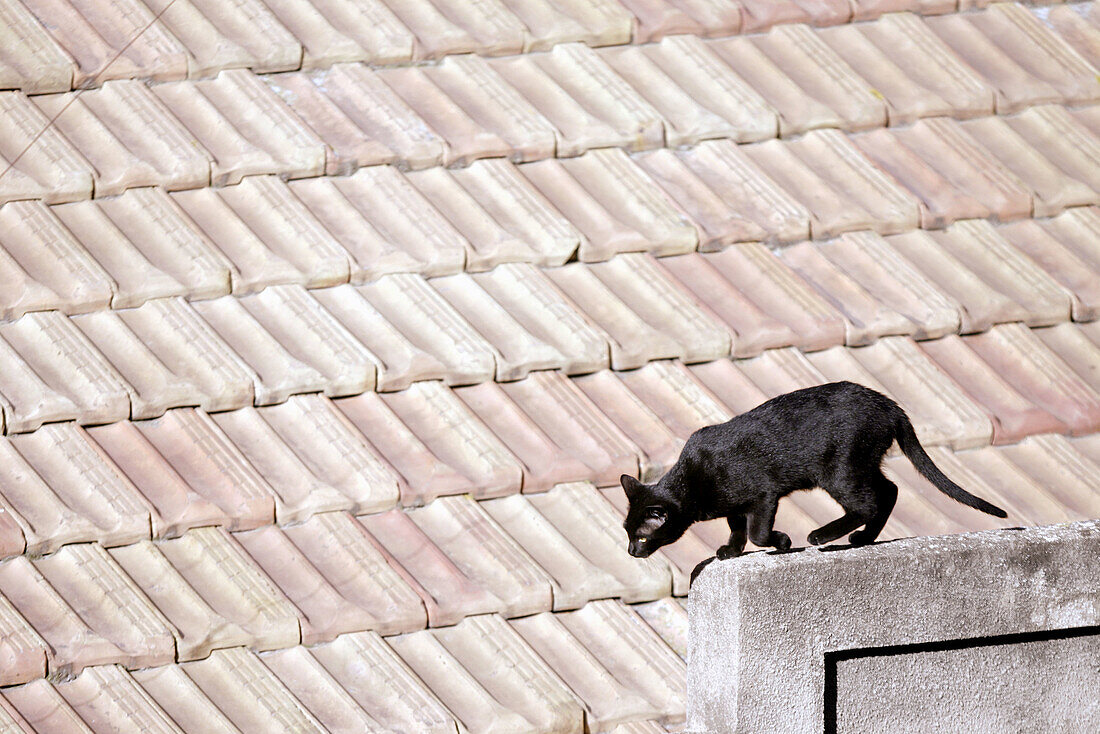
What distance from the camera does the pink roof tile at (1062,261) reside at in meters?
4.85

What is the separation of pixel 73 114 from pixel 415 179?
115 centimetres

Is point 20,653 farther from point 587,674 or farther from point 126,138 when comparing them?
point 126,138

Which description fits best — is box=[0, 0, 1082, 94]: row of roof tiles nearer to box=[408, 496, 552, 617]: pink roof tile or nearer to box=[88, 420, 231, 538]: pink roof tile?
box=[88, 420, 231, 538]: pink roof tile

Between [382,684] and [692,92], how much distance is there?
2599mm

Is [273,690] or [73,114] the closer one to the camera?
[273,690]

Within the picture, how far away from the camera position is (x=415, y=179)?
4.72 metres

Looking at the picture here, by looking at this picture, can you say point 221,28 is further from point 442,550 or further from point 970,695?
point 970,695

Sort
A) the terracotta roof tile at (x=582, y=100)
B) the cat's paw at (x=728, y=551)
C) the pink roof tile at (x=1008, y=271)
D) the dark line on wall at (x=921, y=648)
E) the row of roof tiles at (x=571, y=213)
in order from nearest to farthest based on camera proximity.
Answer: the dark line on wall at (x=921, y=648) < the cat's paw at (x=728, y=551) < the row of roof tiles at (x=571, y=213) < the pink roof tile at (x=1008, y=271) < the terracotta roof tile at (x=582, y=100)

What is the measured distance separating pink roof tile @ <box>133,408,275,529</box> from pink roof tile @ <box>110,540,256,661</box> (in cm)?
23

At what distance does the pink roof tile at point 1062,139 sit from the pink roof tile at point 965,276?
0.55 meters

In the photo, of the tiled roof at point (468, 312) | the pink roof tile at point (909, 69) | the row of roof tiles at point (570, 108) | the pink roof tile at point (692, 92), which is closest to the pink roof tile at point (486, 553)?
the tiled roof at point (468, 312)

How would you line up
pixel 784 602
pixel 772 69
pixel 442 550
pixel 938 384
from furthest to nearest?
pixel 772 69, pixel 938 384, pixel 442 550, pixel 784 602

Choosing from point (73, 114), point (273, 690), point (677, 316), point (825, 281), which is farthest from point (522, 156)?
point (273, 690)

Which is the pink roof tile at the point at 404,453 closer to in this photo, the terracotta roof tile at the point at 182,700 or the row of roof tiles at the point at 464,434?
the row of roof tiles at the point at 464,434
